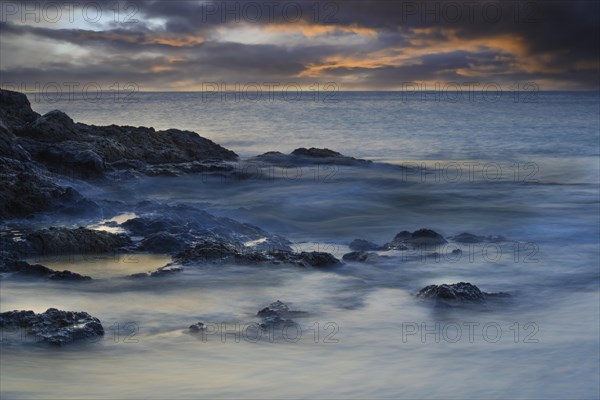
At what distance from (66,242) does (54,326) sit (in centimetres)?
269

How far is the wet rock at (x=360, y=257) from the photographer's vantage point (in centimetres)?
898

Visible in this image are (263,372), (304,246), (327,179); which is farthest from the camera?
(327,179)

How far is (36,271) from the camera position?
7.39 m

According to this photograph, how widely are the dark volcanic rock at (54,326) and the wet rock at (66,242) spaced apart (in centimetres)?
237

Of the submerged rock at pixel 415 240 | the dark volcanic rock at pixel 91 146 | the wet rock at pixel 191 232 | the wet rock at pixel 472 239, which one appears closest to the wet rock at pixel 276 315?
the wet rock at pixel 191 232

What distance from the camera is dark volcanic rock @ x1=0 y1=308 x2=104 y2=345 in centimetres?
570

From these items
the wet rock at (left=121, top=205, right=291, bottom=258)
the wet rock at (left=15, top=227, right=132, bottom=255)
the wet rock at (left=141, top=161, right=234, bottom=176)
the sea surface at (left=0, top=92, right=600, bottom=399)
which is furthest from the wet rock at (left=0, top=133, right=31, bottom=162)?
the wet rock at (left=141, top=161, right=234, bottom=176)

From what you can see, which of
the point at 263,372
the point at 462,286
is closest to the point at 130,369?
the point at 263,372

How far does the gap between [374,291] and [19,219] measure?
4918 millimetres

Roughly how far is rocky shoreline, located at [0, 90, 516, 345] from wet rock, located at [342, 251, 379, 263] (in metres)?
0.01

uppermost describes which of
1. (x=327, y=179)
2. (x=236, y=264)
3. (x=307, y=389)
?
(x=327, y=179)

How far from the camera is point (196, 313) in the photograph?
6.86m

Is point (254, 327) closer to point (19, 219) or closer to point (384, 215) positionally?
point (19, 219)

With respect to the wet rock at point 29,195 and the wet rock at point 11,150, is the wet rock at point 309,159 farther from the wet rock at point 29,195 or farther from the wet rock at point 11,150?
the wet rock at point 29,195
